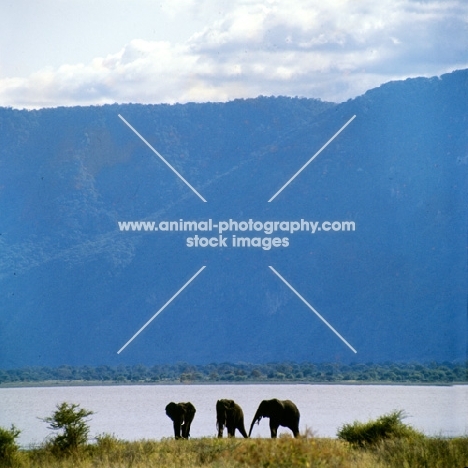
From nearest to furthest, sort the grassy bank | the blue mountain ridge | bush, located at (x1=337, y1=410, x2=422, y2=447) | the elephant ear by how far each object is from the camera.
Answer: the grassy bank
bush, located at (x1=337, y1=410, x2=422, y2=447)
the elephant ear
the blue mountain ridge

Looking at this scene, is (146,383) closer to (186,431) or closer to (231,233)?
(186,431)

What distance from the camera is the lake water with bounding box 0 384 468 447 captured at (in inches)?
795

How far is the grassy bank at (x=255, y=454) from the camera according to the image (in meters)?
17.4

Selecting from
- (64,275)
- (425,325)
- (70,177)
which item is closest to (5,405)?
(64,275)

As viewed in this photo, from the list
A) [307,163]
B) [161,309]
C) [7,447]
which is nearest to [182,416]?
[161,309]

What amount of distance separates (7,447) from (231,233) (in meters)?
4.53

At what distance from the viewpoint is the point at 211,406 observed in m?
20.5

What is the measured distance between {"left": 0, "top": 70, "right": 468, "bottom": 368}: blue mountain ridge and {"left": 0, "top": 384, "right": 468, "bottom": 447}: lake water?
1.64 ft

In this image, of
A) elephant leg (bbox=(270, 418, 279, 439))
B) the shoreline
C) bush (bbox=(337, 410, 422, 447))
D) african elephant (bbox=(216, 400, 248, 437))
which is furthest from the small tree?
bush (bbox=(337, 410, 422, 447))

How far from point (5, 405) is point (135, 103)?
4969 mm

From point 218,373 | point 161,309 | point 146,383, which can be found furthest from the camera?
point 146,383

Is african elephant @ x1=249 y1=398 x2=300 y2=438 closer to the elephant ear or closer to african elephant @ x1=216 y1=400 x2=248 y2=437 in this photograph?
african elephant @ x1=216 y1=400 x2=248 y2=437

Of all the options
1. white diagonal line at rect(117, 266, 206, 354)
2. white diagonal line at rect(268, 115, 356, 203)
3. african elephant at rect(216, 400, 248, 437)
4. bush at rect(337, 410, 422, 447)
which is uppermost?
white diagonal line at rect(268, 115, 356, 203)
